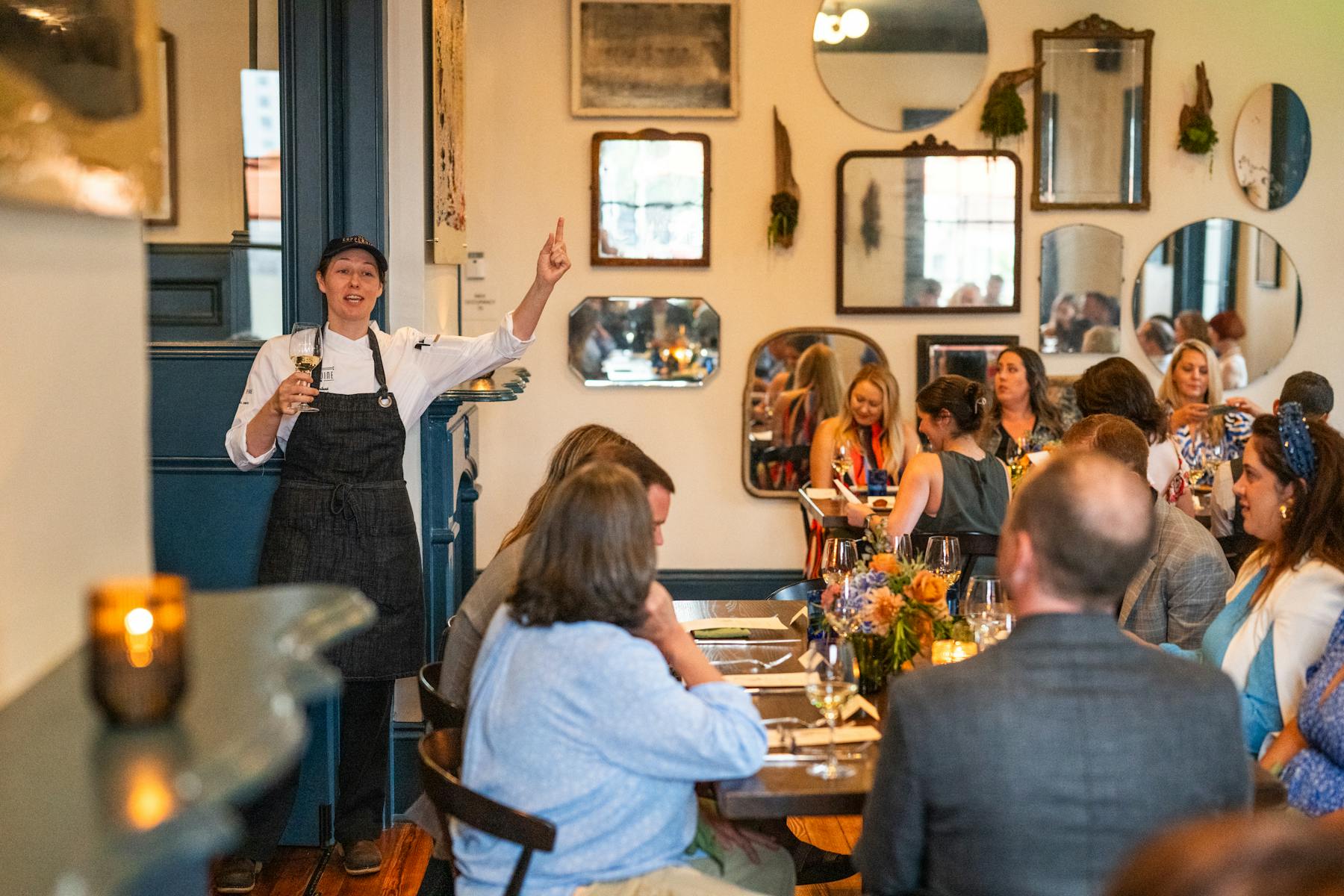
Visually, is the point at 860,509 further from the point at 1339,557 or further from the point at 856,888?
the point at 1339,557

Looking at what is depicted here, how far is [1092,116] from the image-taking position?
22.0 feet

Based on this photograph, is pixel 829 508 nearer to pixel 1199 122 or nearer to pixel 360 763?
pixel 360 763

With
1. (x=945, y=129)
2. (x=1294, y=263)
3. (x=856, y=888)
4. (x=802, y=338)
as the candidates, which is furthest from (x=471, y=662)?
(x=1294, y=263)

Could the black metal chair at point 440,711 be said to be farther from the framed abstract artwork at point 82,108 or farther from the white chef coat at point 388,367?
the framed abstract artwork at point 82,108

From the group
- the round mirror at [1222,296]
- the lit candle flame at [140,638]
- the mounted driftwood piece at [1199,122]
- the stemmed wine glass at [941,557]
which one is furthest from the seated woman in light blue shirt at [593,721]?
the mounted driftwood piece at [1199,122]

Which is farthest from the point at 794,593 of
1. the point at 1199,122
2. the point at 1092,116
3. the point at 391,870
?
the point at 1199,122

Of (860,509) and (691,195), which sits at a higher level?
(691,195)

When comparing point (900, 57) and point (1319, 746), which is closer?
point (1319, 746)

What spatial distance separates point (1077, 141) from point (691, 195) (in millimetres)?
1939

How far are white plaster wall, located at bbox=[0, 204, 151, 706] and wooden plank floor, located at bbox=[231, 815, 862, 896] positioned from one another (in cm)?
249

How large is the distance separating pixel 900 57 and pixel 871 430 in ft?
6.28

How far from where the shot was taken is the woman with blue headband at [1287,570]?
284cm

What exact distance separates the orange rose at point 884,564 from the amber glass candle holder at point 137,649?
74.9 inches

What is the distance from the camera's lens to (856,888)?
3830mm
